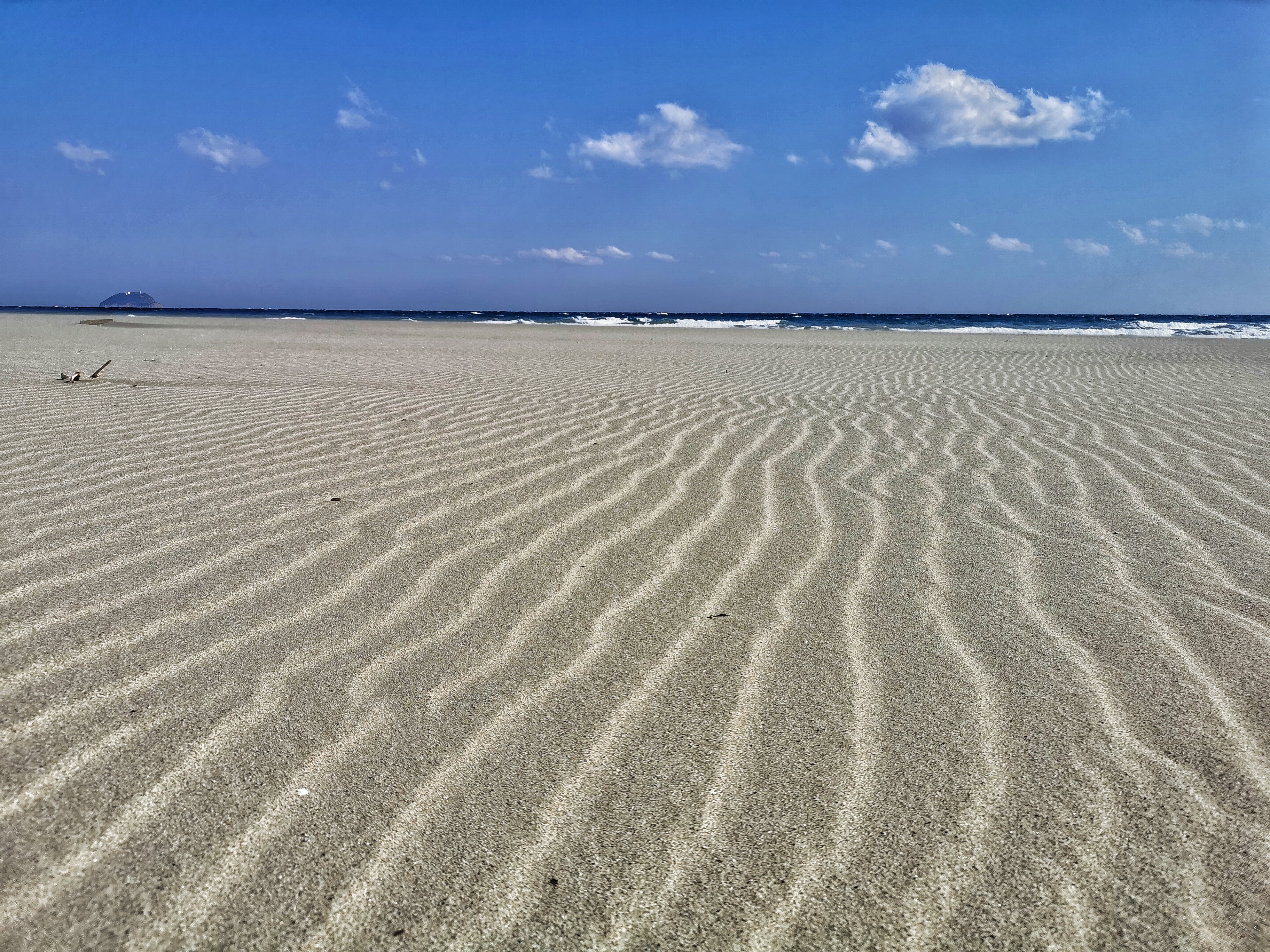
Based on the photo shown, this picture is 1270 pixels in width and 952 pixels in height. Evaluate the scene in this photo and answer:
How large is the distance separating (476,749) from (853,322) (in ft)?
144

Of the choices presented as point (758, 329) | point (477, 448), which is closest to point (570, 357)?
point (477, 448)

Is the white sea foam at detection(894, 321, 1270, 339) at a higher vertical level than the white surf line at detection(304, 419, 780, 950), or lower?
lower

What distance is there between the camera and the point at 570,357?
43.5ft

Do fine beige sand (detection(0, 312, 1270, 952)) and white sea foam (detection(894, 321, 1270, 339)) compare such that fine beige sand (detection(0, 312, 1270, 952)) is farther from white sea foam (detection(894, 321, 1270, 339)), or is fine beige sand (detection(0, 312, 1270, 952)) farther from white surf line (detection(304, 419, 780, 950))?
white sea foam (detection(894, 321, 1270, 339))

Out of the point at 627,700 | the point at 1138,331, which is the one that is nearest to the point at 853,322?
the point at 1138,331

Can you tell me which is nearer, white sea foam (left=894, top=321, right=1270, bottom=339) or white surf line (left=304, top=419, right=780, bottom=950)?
white surf line (left=304, top=419, right=780, bottom=950)

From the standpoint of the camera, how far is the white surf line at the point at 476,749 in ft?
4.49

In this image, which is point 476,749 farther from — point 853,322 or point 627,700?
point 853,322

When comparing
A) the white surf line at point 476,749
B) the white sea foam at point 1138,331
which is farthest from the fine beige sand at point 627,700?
the white sea foam at point 1138,331

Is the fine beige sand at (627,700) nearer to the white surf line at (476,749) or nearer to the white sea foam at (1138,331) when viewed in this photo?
the white surf line at (476,749)

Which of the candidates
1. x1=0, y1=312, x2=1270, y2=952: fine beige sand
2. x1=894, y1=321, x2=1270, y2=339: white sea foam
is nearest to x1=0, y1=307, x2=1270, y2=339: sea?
x1=894, y1=321, x2=1270, y2=339: white sea foam

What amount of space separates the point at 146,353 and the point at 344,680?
1171cm

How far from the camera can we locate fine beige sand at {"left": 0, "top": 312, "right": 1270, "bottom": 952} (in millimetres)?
1384

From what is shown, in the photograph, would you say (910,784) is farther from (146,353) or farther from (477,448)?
(146,353)
